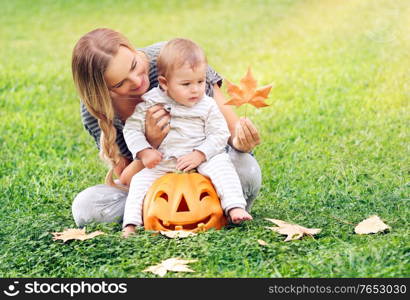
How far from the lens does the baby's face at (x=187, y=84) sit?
4.12 meters

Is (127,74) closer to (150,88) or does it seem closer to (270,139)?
(150,88)

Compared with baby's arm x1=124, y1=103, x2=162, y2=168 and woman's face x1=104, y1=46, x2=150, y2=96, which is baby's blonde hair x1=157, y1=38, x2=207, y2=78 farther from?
baby's arm x1=124, y1=103, x2=162, y2=168

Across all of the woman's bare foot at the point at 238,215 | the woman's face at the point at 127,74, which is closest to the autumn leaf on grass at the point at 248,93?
the woman's face at the point at 127,74

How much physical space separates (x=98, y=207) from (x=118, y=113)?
0.54 metres

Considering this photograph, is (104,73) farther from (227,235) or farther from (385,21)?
(385,21)

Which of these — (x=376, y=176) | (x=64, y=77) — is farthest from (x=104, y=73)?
(x=64, y=77)

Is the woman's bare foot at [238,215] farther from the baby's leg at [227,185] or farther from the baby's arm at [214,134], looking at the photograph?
the baby's arm at [214,134]

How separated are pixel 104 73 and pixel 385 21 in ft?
22.2

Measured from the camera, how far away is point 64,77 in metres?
9.08

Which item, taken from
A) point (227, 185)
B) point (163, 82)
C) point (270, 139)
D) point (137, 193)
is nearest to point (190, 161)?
point (227, 185)

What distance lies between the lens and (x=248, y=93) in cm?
433

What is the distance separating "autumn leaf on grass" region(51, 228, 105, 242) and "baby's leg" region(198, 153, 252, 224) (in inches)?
26.1

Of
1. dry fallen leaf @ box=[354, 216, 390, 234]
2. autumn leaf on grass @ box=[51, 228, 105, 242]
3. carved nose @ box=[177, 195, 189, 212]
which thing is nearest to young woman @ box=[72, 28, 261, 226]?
autumn leaf on grass @ box=[51, 228, 105, 242]

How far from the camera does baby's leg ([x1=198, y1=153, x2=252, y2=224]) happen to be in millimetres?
4219
